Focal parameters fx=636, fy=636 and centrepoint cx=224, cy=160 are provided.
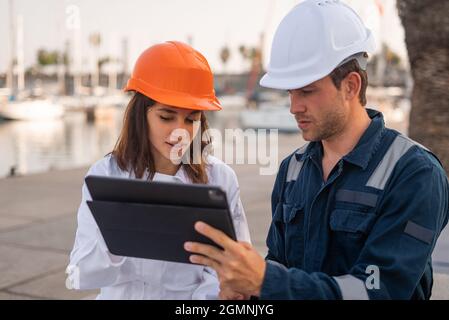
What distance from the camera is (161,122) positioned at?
2488 mm

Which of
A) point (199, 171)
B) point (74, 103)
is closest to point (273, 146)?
point (199, 171)

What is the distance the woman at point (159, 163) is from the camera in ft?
7.32

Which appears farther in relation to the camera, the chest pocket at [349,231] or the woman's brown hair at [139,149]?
the woman's brown hair at [139,149]

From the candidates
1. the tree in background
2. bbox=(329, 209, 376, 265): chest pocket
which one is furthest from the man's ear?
the tree in background

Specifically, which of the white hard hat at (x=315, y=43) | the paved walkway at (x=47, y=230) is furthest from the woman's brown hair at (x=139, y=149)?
the paved walkway at (x=47, y=230)

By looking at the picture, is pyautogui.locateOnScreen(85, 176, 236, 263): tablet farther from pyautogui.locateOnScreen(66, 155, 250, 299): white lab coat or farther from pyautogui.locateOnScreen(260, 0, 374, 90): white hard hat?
pyautogui.locateOnScreen(260, 0, 374, 90): white hard hat

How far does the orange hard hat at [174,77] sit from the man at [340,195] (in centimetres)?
32

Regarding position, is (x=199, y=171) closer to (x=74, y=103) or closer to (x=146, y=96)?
(x=146, y=96)

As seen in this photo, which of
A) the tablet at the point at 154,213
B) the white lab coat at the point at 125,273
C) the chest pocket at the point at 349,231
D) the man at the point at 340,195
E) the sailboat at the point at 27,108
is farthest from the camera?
the sailboat at the point at 27,108

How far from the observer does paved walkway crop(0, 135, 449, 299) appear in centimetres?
529

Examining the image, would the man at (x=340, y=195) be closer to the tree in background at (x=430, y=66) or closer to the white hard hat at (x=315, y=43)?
the white hard hat at (x=315, y=43)

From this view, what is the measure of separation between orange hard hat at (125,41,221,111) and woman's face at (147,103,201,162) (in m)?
0.07
